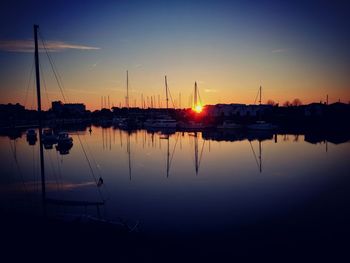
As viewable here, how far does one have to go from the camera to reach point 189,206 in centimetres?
1834

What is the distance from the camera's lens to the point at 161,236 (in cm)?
1365

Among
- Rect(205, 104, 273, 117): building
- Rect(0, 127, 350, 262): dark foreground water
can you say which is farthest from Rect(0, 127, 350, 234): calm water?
Rect(205, 104, 273, 117): building

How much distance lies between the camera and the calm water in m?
16.8

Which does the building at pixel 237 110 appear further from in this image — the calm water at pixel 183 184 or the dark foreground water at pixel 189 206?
the dark foreground water at pixel 189 206

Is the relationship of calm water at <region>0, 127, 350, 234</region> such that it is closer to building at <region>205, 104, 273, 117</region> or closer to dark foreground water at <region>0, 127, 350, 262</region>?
dark foreground water at <region>0, 127, 350, 262</region>

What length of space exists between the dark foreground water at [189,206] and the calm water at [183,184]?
0.07 m

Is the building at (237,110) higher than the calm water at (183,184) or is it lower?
higher

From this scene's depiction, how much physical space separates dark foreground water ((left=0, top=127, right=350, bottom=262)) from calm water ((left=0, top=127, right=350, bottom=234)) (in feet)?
0.25

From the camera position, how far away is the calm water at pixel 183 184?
1677cm

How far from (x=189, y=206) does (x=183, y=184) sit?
6.04 meters

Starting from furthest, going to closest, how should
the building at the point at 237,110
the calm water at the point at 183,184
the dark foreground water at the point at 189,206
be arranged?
the building at the point at 237,110 → the calm water at the point at 183,184 → the dark foreground water at the point at 189,206

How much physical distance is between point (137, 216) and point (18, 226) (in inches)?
231

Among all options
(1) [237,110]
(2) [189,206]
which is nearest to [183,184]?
(2) [189,206]

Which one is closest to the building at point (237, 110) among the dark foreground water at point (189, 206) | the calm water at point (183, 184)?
the calm water at point (183, 184)
